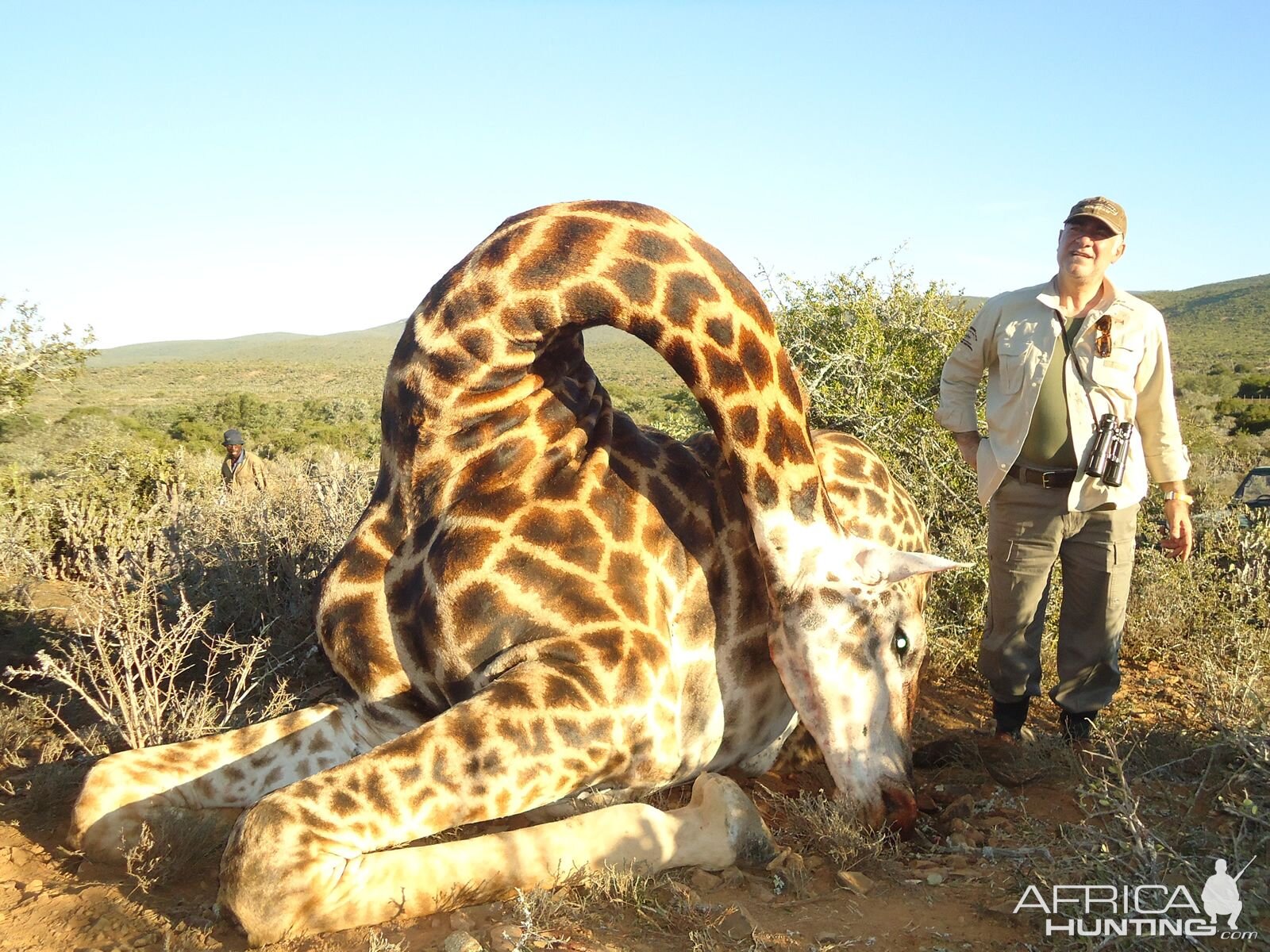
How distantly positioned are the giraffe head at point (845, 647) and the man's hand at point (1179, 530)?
5.95ft

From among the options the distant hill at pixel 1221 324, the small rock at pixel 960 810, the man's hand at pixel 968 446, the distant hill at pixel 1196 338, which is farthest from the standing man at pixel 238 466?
the distant hill at pixel 1221 324

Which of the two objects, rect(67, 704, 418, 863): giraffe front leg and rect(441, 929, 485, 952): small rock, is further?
rect(67, 704, 418, 863): giraffe front leg

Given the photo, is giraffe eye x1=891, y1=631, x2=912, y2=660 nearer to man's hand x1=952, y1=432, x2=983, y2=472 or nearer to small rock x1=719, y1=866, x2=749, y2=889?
small rock x1=719, y1=866, x2=749, y2=889

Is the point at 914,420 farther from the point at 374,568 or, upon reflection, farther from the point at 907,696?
the point at 374,568

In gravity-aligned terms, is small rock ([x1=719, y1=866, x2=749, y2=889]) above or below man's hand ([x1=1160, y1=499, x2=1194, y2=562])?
below

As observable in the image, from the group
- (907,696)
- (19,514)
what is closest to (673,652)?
(907,696)

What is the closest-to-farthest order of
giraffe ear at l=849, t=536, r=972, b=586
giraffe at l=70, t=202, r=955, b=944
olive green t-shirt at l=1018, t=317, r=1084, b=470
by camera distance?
giraffe at l=70, t=202, r=955, b=944 → giraffe ear at l=849, t=536, r=972, b=586 → olive green t-shirt at l=1018, t=317, r=1084, b=470

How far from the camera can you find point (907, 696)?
3.75 m

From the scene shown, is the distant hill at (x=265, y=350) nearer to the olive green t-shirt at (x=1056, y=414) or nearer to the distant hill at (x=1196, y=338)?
the distant hill at (x=1196, y=338)

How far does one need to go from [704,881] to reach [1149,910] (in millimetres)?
1307

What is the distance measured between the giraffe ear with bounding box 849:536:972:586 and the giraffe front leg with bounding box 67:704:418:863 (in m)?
1.80

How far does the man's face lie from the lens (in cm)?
425

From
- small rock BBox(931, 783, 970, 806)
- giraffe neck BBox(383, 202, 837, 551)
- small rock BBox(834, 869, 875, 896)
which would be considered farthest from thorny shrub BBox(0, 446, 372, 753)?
small rock BBox(931, 783, 970, 806)

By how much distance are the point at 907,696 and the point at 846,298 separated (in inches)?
154
